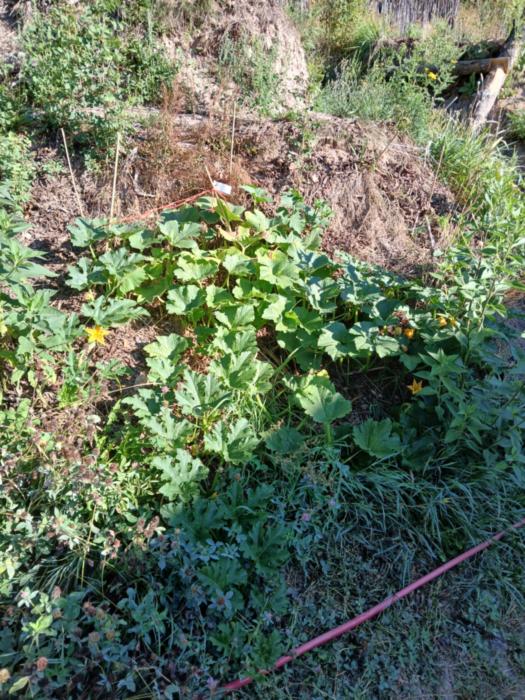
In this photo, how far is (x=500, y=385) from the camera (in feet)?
9.41

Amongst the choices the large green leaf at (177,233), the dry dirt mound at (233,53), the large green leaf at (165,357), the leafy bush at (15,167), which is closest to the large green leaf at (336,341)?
the large green leaf at (165,357)

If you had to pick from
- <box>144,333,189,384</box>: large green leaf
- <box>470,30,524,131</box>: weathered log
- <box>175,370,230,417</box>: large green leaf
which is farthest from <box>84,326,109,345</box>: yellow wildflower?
<box>470,30,524,131</box>: weathered log

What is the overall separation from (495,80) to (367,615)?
7.00 metres

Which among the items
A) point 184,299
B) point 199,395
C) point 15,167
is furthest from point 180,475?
point 15,167

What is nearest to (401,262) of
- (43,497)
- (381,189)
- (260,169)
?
(381,189)

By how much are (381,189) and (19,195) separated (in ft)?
8.77

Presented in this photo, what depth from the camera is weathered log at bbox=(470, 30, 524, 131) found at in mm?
6703

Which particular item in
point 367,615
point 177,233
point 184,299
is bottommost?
point 367,615

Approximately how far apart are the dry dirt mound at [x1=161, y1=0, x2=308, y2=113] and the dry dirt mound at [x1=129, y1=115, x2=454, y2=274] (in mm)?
474

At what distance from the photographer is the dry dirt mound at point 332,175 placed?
417 centimetres

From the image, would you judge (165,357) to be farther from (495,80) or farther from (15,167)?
(495,80)

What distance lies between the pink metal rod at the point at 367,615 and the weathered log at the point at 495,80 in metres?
5.52

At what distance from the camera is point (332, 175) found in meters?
4.39

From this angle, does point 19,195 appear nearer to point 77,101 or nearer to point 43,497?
point 77,101
